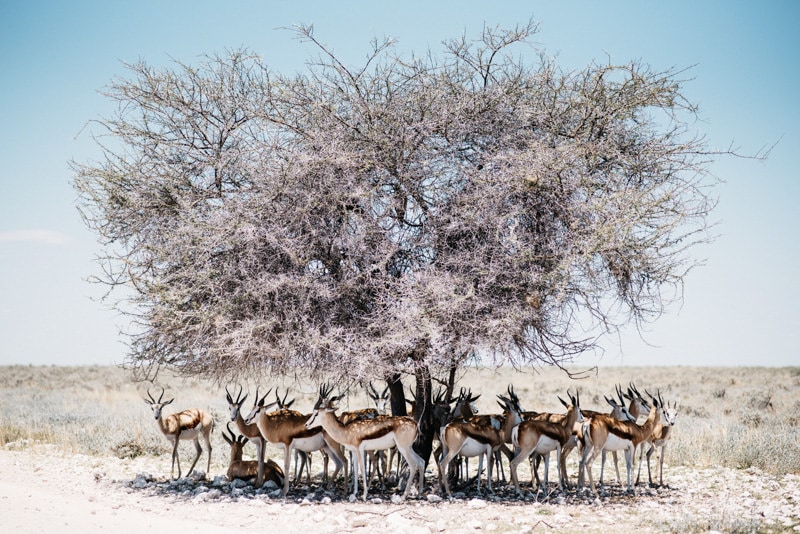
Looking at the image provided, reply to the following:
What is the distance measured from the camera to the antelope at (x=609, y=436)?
40.3ft

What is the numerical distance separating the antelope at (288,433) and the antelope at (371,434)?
0.52 metres

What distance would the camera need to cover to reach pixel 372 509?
11.0m

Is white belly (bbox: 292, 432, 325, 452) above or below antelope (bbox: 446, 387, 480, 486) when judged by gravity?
below

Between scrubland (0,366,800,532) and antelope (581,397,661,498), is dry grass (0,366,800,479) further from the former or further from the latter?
antelope (581,397,661,498)

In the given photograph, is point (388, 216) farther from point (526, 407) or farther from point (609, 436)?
point (526, 407)

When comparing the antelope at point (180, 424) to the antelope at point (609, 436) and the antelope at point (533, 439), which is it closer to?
the antelope at point (533, 439)

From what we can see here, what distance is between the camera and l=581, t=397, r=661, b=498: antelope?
1227 cm

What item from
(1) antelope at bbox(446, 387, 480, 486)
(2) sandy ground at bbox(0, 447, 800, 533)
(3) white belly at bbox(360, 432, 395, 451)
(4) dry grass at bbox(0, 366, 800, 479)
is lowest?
(2) sandy ground at bbox(0, 447, 800, 533)

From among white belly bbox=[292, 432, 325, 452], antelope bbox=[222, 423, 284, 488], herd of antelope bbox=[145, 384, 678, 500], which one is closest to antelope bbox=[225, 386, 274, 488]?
herd of antelope bbox=[145, 384, 678, 500]

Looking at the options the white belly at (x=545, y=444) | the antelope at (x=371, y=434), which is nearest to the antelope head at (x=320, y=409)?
the antelope at (x=371, y=434)

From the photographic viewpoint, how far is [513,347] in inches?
452

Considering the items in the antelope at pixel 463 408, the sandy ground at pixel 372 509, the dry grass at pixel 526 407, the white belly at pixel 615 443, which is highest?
the antelope at pixel 463 408

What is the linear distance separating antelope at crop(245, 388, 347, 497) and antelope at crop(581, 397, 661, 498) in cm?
416

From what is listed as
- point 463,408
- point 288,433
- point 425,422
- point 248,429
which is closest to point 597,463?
point 463,408
